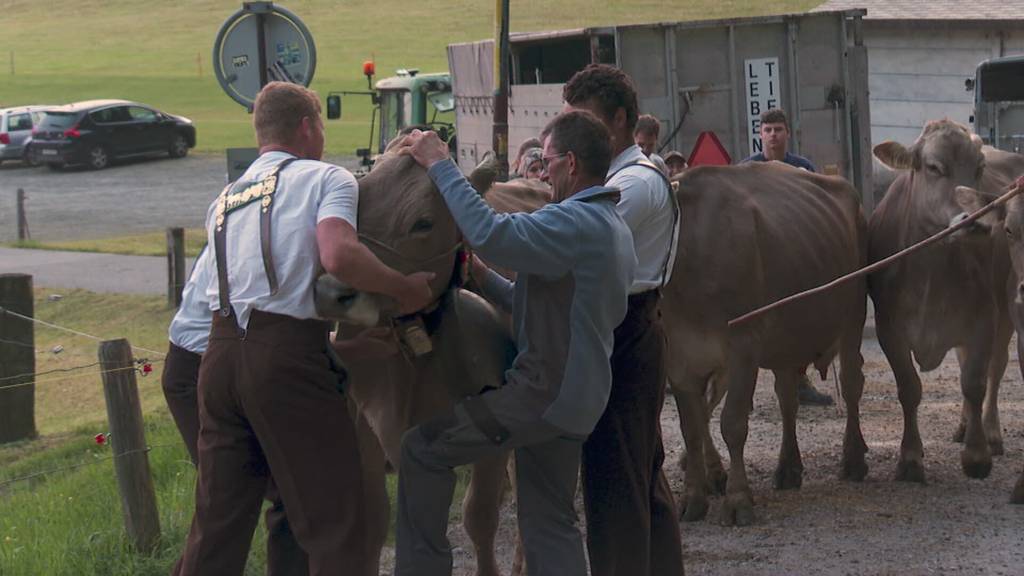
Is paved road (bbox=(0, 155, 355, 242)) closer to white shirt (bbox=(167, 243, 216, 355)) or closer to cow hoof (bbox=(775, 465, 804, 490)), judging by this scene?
cow hoof (bbox=(775, 465, 804, 490))

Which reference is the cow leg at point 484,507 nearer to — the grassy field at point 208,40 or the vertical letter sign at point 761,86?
the vertical letter sign at point 761,86

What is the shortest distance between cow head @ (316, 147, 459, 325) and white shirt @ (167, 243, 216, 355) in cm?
104

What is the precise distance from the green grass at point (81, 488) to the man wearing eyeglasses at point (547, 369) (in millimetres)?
1916

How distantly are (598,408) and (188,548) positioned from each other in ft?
5.30

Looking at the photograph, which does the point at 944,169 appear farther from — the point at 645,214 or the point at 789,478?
the point at 645,214

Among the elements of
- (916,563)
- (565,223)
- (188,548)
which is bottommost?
(916,563)

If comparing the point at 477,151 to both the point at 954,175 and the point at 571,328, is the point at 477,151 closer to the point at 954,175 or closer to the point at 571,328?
the point at 954,175

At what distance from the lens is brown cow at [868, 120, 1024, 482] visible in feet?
27.7

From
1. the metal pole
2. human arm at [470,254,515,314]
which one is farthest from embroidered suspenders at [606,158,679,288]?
the metal pole

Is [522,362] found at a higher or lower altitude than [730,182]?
lower

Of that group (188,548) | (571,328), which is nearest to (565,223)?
(571,328)

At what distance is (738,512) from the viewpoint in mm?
7609

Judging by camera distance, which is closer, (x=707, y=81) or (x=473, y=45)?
(x=707, y=81)

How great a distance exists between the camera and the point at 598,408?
5.17 meters
